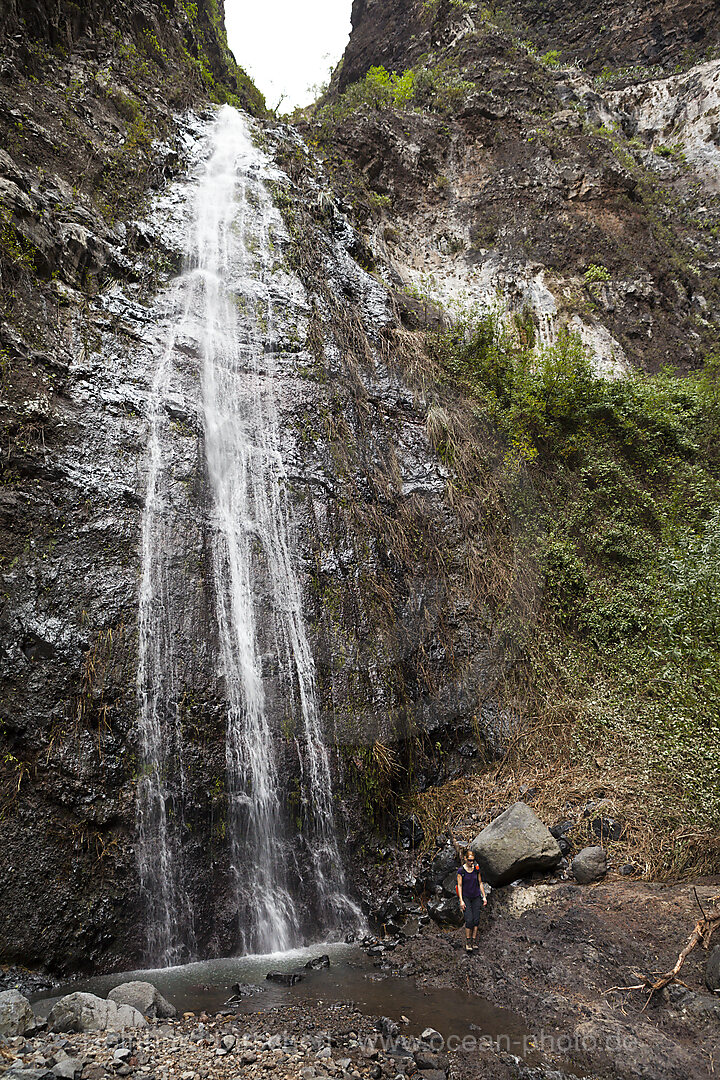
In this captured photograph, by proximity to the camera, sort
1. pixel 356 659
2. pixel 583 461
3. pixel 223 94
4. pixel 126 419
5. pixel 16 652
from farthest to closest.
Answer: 1. pixel 223 94
2. pixel 583 461
3. pixel 126 419
4. pixel 356 659
5. pixel 16 652

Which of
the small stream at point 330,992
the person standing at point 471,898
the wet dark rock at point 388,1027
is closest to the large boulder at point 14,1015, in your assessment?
the small stream at point 330,992

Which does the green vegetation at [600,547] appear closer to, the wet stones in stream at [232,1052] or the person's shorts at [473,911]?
the person's shorts at [473,911]

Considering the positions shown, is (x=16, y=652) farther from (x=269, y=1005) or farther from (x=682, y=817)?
(x=682, y=817)

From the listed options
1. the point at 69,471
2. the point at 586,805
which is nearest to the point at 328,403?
the point at 69,471

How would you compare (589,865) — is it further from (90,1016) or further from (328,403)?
(328,403)

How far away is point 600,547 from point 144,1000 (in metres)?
8.11

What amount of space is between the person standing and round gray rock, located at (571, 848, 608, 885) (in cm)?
97

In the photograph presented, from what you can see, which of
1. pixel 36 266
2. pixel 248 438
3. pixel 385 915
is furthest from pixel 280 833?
pixel 36 266

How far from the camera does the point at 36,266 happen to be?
8.35 metres

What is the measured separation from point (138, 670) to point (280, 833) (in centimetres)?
242

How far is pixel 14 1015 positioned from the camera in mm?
3447

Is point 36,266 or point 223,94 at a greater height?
point 223,94

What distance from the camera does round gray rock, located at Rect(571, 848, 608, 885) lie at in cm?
546

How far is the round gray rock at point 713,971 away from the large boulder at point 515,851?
6.12 feet
